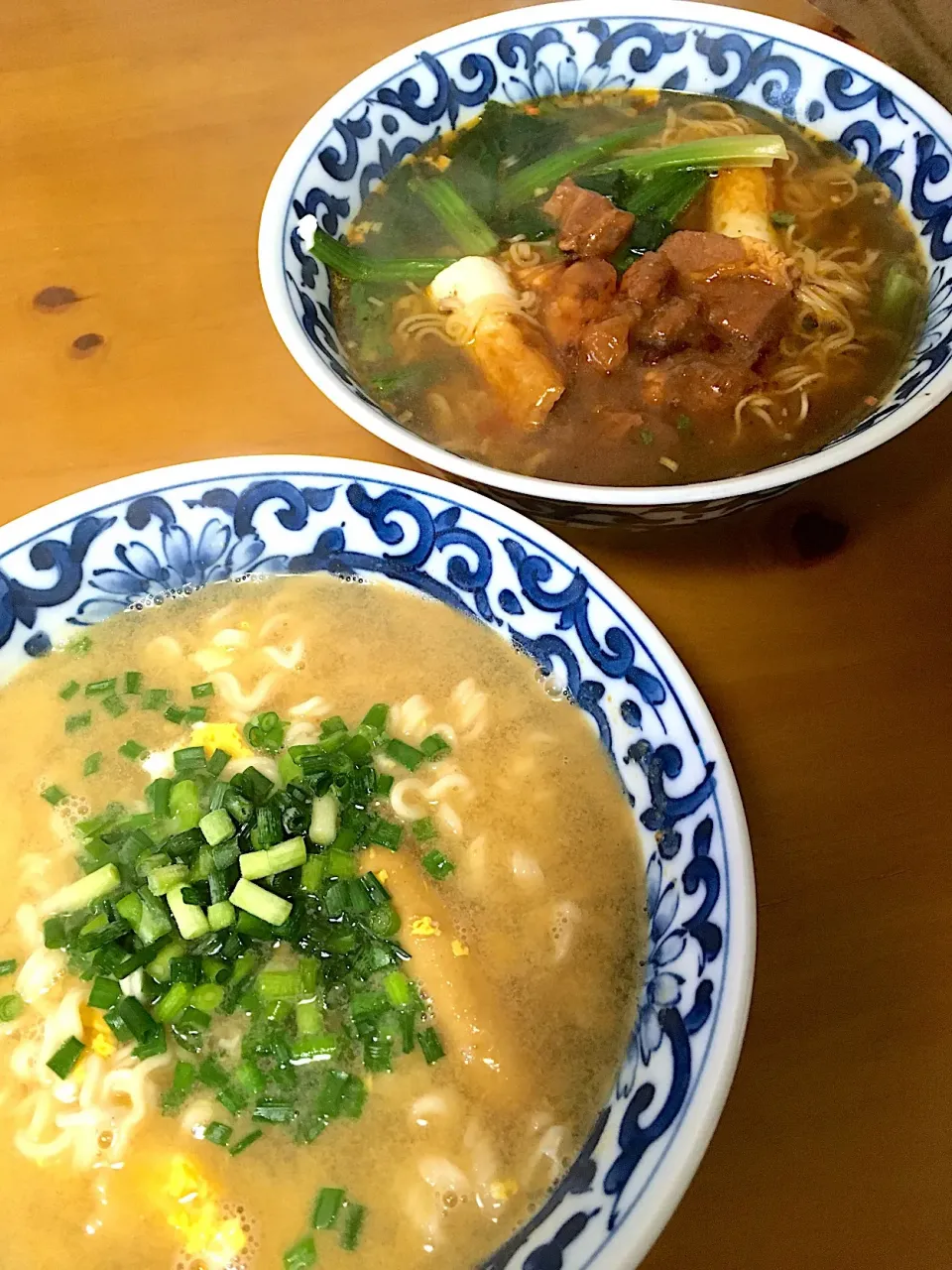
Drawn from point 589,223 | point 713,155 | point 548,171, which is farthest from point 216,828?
point 713,155

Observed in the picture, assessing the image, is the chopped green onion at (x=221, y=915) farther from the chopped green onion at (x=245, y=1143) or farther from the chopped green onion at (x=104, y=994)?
the chopped green onion at (x=245, y=1143)

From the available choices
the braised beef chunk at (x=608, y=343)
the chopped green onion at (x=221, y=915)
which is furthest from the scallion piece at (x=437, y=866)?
the braised beef chunk at (x=608, y=343)

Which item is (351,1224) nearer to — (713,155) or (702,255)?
(702,255)

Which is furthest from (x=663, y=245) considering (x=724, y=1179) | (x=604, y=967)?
(x=724, y=1179)

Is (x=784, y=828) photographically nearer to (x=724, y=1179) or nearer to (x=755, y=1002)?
(x=755, y=1002)

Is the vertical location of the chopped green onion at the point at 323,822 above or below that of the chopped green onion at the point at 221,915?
above

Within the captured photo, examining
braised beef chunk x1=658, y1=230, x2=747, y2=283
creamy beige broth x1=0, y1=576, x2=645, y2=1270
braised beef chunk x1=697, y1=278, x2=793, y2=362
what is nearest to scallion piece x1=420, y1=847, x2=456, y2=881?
creamy beige broth x1=0, y1=576, x2=645, y2=1270
